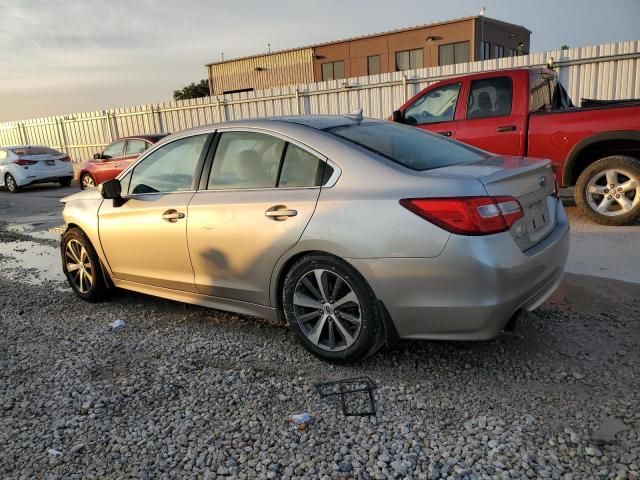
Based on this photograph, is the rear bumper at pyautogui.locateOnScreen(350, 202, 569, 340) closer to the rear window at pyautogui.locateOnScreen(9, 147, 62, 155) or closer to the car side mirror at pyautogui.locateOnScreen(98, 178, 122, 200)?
the car side mirror at pyautogui.locateOnScreen(98, 178, 122, 200)

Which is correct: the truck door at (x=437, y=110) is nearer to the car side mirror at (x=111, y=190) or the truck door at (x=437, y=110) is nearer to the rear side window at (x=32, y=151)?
the car side mirror at (x=111, y=190)

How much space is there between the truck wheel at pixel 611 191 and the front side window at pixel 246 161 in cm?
451

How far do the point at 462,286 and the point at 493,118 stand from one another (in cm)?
480

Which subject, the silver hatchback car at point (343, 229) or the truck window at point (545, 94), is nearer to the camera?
the silver hatchback car at point (343, 229)

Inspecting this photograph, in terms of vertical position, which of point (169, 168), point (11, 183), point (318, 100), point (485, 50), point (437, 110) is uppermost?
point (485, 50)

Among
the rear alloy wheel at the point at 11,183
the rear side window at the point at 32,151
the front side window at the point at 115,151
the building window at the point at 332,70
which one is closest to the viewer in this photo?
the front side window at the point at 115,151

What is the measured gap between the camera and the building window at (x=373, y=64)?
41500 mm

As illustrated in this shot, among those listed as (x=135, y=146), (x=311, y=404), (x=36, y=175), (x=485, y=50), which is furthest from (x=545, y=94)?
(x=485, y=50)

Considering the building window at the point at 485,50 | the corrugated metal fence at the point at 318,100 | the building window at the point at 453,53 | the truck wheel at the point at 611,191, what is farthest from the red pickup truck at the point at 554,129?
the building window at the point at 485,50

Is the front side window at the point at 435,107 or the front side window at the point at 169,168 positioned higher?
the front side window at the point at 435,107

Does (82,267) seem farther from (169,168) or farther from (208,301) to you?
(208,301)

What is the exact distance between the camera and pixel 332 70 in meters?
43.1

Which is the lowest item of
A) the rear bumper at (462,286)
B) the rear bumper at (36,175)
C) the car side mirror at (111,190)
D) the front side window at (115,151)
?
the rear bumper at (36,175)

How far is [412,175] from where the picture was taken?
3.01 meters
